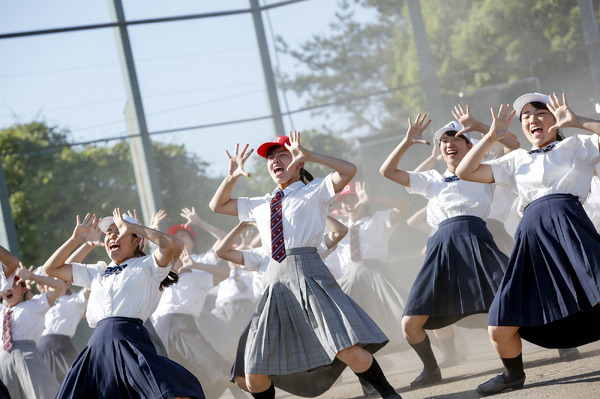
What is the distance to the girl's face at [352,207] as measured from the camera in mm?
7516

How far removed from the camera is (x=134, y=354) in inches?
165

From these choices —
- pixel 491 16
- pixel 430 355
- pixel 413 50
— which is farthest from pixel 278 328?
pixel 491 16

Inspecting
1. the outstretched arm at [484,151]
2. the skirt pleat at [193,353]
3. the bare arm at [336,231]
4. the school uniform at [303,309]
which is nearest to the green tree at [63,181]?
the skirt pleat at [193,353]

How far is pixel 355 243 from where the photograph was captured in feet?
24.4

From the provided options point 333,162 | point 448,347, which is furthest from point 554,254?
point 448,347

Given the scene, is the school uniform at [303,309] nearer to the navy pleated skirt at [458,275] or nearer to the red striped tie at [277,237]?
the red striped tie at [277,237]

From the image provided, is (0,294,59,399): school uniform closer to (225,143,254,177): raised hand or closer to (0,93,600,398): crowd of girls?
(0,93,600,398): crowd of girls

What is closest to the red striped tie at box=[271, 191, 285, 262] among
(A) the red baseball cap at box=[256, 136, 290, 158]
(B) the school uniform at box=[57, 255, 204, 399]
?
(A) the red baseball cap at box=[256, 136, 290, 158]

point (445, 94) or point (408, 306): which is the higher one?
point (445, 94)

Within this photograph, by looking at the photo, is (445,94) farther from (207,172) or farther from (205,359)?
(205,359)

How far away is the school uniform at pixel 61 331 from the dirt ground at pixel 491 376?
2.23 m

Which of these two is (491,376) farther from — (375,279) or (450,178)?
(375,279)

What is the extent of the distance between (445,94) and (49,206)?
539 cm

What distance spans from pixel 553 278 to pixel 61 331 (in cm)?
533
